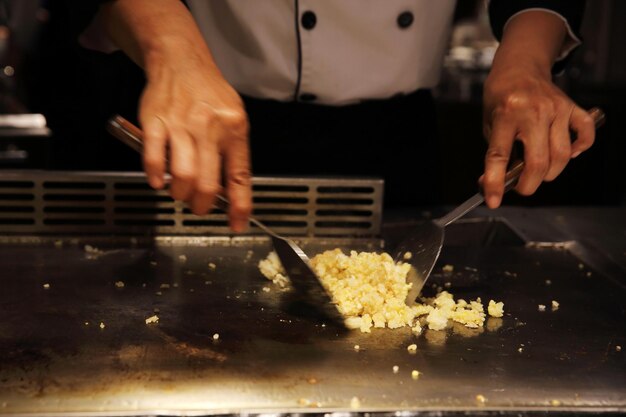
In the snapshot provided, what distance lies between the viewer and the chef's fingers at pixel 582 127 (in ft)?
4.67

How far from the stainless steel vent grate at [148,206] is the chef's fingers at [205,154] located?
1.58 ft

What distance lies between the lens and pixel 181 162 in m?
1.10

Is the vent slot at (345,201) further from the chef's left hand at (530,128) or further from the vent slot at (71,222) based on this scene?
the vent slot at (71,222)

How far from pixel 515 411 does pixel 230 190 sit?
52 centimetres

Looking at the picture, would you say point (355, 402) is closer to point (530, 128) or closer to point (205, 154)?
point (205, 154)

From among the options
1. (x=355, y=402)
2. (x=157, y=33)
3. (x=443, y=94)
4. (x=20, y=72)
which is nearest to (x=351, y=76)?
(x=157, y=33)

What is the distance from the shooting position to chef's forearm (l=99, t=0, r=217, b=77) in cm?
125

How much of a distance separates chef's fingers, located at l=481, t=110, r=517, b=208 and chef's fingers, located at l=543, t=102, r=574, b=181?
71 millimetres

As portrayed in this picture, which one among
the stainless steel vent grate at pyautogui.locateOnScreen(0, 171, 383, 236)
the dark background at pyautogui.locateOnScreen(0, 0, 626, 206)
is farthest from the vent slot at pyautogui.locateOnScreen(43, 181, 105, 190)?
the dark background at pyautogui.locateOnScreen(0, 0, 626, 206)

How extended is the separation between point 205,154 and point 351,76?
0.77 metres

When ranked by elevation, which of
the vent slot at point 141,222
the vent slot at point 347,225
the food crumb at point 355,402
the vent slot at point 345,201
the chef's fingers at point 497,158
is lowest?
the vent slot at point 347,225

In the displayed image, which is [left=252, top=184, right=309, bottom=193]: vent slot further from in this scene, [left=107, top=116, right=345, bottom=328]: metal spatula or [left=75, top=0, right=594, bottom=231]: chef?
[left=107, top=116, right=345, bottom=328]: metal spatula

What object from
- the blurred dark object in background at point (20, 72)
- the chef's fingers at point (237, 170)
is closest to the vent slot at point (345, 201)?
the chef's fingers at point (237, 170)

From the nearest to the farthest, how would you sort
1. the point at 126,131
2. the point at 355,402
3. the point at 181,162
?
the point at 355,402 < the point at 181,162 < the point at 126,131
